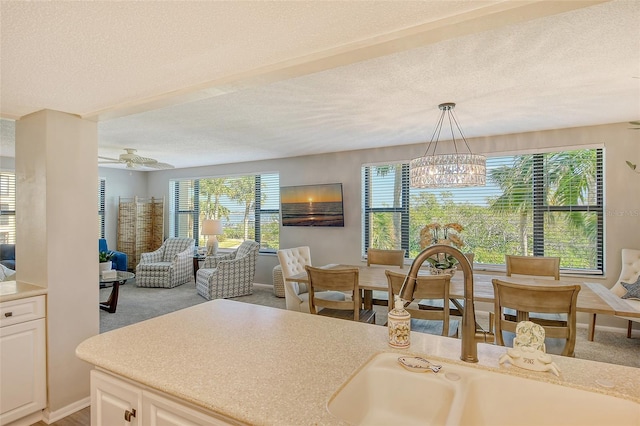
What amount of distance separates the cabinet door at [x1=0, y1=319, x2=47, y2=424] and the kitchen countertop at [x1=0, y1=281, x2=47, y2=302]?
19cm

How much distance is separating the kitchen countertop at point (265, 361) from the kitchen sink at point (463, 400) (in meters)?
0.03

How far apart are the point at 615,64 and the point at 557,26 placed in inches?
32.9

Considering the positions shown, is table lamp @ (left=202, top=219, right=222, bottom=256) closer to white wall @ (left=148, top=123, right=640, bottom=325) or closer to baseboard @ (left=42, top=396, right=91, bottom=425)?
white wall @ (left=148, top=123, right=640, bottom=325)

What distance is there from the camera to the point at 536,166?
426cm

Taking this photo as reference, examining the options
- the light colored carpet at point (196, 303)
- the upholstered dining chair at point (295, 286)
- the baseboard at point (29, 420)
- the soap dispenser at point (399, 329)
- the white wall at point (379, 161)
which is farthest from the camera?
the white wall at point (379, 161)

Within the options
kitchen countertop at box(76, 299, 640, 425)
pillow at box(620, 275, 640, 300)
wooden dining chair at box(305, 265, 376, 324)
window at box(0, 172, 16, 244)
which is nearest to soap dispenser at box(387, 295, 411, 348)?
kitchen countertop at box(76, 299, 640, 425)

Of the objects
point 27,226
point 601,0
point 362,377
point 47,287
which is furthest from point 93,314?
point 601,0

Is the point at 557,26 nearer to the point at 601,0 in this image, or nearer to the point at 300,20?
the point at 601,0

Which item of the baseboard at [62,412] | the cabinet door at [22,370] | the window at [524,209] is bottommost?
the baseboard at [62,412]

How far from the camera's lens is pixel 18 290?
2.33 m

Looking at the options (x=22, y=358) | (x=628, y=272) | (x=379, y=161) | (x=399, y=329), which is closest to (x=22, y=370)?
(x=22, y=358)

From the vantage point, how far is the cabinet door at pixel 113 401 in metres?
1.14

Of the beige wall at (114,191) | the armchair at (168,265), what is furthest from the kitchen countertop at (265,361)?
the beige wall at (114,191)

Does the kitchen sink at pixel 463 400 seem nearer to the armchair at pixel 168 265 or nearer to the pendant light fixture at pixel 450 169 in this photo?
the pendant light fixture at pixel 450 169
